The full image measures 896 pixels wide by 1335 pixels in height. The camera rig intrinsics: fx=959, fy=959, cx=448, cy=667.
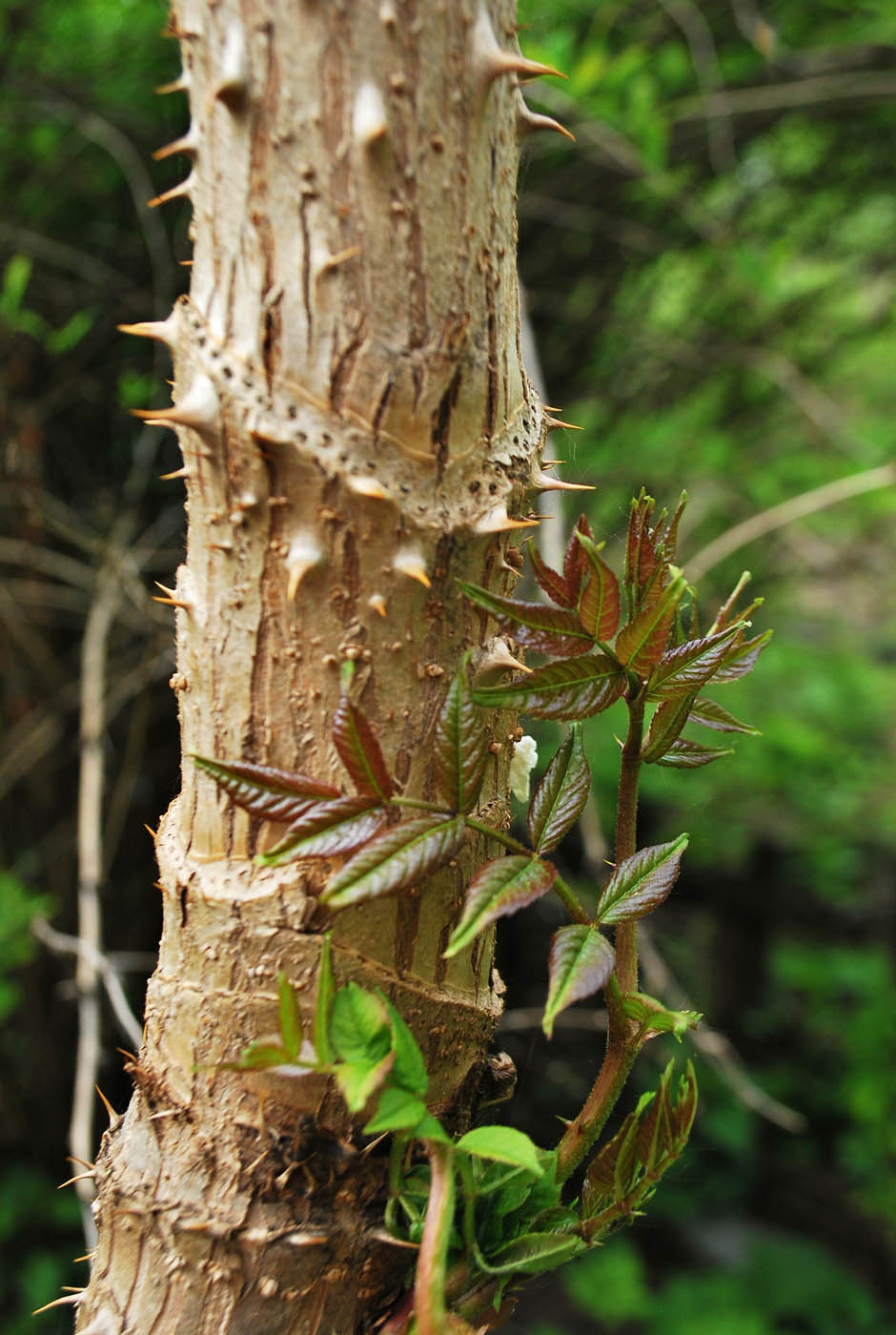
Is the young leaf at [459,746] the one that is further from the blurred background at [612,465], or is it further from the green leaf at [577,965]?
the blurred background at [612,465]

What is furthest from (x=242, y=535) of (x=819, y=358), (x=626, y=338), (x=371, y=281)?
(x=819, y=358)

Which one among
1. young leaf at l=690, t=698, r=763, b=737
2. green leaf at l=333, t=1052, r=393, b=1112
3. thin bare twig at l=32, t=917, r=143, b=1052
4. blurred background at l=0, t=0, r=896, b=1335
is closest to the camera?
green leaf at l=333, t=1052, r=393, b=1112

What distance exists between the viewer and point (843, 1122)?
3.32m

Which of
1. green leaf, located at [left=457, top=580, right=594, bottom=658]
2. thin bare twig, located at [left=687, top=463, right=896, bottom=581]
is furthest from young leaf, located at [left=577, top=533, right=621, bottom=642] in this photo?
thin bare twig, located at [left=687, top=463, right=896, bottom=581]

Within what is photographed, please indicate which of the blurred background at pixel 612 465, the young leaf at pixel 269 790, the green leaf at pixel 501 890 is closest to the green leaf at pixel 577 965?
the green leaf at pixel 501 890

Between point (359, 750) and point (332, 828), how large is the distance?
4 centimetres

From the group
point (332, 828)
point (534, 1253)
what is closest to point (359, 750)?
point (332, 828)

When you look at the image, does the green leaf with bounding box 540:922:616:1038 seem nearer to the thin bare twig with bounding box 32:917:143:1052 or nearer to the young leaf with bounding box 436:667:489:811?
the young leaf with bounding box 436:667:489:811

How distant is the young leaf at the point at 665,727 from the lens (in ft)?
1.45

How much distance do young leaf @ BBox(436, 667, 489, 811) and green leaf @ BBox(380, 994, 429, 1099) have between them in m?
0.10

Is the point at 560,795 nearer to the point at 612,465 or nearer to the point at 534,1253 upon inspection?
the point at 534,1253

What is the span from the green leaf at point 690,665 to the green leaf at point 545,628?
0.04 meters

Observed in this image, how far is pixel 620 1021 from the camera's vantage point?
46 cm

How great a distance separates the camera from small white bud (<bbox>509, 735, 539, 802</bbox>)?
54 cm
